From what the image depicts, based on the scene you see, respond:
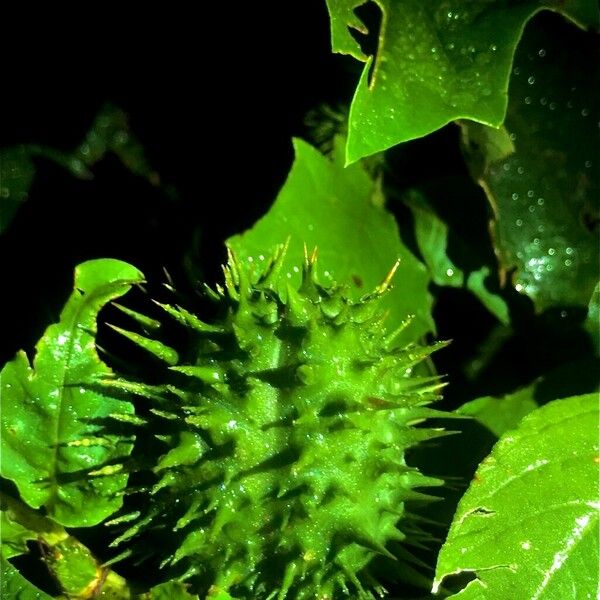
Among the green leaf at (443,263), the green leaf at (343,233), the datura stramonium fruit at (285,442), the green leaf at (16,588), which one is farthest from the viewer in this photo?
the green leaf at (443,263)

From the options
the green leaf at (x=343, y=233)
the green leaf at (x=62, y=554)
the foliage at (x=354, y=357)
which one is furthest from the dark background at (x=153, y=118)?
the green leaf at (x=62, y=554)

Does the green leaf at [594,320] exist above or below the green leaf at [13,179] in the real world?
below

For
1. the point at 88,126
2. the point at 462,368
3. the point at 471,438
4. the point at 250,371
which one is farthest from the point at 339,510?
the point at 88,126

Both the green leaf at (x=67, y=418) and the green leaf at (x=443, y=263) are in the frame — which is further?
the green leaf at (x=443, y=263)

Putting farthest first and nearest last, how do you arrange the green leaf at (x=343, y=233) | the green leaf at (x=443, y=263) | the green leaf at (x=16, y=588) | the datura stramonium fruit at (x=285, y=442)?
1. the green leaf at (x=443, y=263)
2. the green leaf at (x=343, y=233)
3. the green leaf at (x=16, y=588)
4. the datura stramonium fruit at (x=285, y=442)

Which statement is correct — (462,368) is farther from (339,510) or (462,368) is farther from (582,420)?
(339,510)

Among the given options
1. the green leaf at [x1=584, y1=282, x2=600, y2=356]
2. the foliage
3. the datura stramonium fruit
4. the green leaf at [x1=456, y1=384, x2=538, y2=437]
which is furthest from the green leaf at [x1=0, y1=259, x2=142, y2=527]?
the green leaf at [x1=584, y1=282, x2=600, y2=356]

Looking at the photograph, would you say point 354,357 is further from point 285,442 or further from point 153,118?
point 153,118

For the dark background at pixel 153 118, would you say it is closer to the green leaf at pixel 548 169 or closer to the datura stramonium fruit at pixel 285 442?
the green leaf at pixel 548 169
